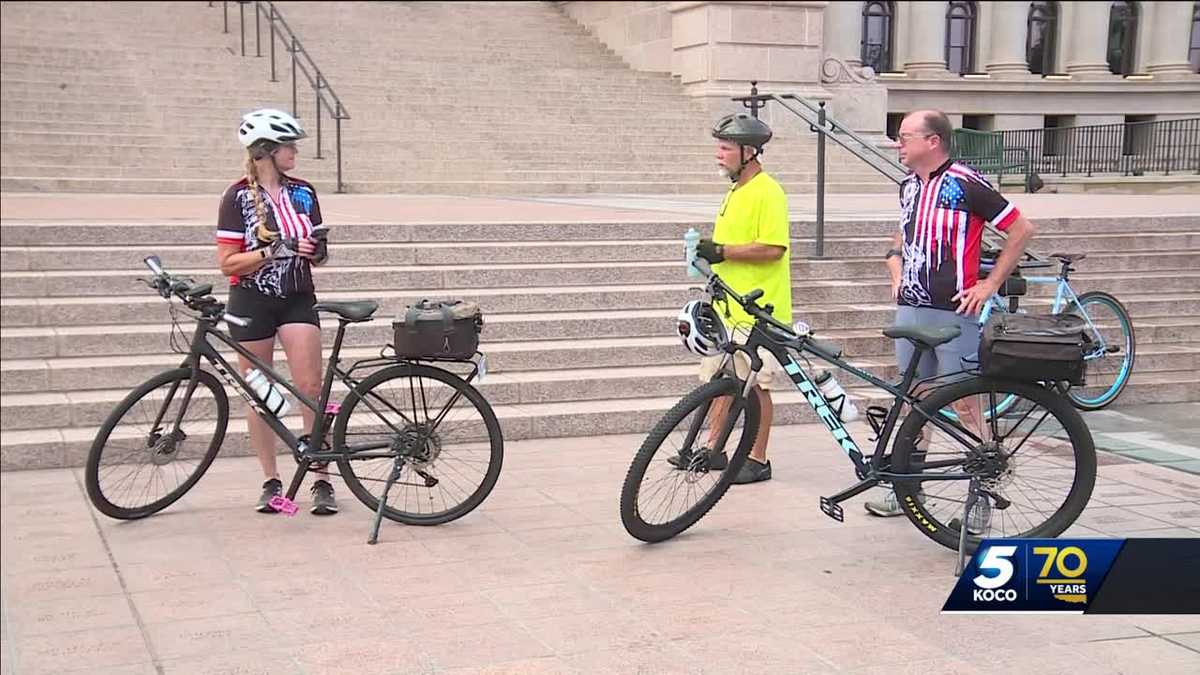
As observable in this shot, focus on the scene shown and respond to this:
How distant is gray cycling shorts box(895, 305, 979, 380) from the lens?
18.5ft

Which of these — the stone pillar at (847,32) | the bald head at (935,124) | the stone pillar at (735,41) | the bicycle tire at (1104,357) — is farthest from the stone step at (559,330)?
the stone pillar at (735,41)

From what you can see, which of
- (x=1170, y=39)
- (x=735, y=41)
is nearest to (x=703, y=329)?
(x=1170, y=39)

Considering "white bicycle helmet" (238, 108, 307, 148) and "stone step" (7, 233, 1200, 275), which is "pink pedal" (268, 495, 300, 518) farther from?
"stone step" (7, 233, 1200, 275)

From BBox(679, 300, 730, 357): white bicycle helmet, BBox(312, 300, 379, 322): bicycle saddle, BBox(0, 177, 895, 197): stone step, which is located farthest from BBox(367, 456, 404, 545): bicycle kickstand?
BBox(0, 177, 895, 197): stone step

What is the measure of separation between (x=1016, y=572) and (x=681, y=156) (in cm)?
1630

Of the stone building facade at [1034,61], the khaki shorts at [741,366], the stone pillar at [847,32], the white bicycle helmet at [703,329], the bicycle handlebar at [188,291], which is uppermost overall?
the stone pillar at [847,32]

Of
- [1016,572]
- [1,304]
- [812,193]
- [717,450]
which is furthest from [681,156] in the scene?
[1016,572]

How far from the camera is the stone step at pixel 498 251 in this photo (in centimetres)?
873

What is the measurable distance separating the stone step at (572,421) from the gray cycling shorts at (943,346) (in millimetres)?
656

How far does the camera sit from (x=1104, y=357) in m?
8.80

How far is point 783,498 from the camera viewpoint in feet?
21.1

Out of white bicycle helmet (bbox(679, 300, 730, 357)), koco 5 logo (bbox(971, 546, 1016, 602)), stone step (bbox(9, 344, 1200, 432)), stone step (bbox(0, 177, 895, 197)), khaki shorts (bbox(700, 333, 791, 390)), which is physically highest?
stone step (bbox(0, 177, 895, 197))

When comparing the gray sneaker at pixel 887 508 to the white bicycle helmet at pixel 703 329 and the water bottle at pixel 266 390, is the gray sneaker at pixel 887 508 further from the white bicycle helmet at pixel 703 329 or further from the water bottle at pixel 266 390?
Result: the water bottle at pixel 266 390

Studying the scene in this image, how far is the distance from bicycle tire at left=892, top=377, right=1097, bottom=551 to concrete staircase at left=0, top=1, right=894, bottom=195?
9.62 m
